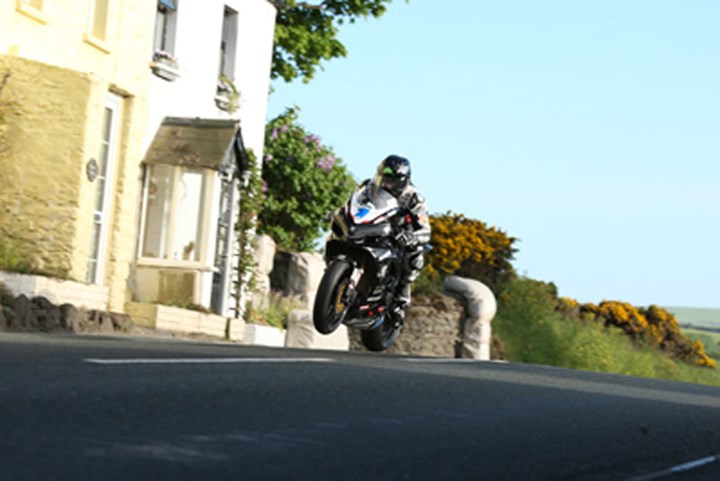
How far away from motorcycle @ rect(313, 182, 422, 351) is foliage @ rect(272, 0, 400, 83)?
22531 mm

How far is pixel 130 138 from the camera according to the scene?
22.6 meters

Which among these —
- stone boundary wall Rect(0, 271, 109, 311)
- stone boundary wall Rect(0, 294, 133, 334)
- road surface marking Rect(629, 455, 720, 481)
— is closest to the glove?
stone boundary wall Rect(0, 294, 133, 334)

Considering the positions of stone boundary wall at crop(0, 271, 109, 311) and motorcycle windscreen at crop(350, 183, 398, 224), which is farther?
stone boundary wall at crop(0, 271, 109, 311)

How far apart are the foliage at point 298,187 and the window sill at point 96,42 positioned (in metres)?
9.71

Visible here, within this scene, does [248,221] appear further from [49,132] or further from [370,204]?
[370,204]

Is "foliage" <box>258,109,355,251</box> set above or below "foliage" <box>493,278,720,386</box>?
above

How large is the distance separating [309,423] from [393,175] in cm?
769

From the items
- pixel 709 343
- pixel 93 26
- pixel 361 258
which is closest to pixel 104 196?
pixel 93 26

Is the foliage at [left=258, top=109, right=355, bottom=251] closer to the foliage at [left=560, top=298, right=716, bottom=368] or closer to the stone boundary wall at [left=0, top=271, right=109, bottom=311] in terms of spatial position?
the foliage at [left=560, top=298, right=716, bottom=368]

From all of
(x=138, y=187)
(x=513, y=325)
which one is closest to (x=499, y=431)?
(x=138, y=187)

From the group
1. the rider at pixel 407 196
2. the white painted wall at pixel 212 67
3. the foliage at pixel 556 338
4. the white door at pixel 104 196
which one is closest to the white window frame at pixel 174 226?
the white painted wall at pixel 212 67

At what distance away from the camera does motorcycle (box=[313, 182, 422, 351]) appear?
14.0m

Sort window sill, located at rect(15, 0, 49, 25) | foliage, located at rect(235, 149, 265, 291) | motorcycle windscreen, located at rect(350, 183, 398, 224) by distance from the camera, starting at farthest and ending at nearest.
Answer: foliage, located at rect(235, 149, 265, 291) → window sill, located at rect(15, 0, 49, 25) → motorcycle windscreen, located at rect(350, 183, 398, 224)

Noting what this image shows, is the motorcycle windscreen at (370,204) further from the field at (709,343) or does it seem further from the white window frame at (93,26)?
the field at (709,343)
